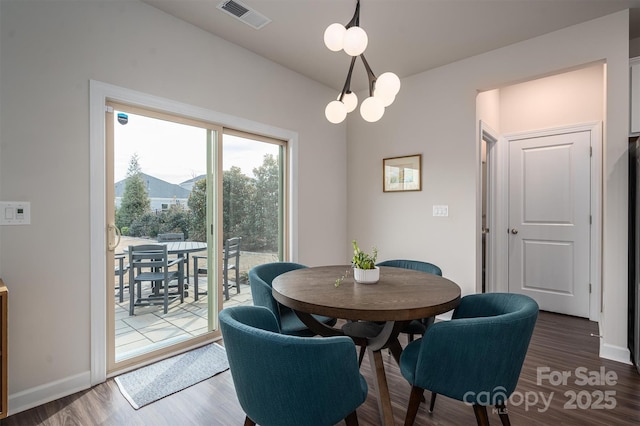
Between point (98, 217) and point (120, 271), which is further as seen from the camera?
point (120, 271)

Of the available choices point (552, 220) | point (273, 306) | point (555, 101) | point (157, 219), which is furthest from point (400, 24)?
point (552, 220)

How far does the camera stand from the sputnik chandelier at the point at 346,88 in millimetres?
1692

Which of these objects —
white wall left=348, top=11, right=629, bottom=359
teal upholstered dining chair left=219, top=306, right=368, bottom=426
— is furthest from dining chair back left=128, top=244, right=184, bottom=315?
white wall left=348, top=11, right=629, bottom=359

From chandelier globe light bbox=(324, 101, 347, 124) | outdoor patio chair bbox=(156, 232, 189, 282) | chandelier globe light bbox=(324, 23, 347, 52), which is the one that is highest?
chandelier globe light bbox=(324, 23, 347, 52)

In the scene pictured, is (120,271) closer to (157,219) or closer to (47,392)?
(157,219)

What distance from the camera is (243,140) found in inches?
128

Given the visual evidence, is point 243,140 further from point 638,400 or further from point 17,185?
point 638,400

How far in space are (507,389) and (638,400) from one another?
4.66 feet

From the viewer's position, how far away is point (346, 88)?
81.6 inches

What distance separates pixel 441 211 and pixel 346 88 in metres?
2.01

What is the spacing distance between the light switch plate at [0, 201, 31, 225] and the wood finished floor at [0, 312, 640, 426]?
3.72ft

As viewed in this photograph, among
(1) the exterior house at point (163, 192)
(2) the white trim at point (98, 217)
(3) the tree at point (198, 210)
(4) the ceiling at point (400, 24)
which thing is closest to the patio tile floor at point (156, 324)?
(2) the white trim at point (98, 217)

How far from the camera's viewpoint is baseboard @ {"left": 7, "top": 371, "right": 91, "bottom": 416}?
6.18 feet

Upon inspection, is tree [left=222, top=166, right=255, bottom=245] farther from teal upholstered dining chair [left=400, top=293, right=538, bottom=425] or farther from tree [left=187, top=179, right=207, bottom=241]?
teal upholstered dining chair [left=400, top=293, right=538, bottom=425]
